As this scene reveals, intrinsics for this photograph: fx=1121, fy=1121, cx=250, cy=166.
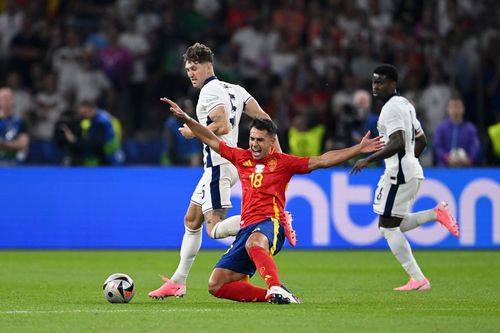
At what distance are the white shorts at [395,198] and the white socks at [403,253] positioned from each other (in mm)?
195

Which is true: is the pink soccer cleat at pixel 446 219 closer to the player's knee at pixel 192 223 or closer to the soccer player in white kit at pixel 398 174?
the soccer player in white kit at pixel 398 174

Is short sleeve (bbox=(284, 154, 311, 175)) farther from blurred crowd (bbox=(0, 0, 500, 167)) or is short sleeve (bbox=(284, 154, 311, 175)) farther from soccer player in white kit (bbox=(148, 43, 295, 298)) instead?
blurred crowd (bbox=(0, 0, 500, 167))

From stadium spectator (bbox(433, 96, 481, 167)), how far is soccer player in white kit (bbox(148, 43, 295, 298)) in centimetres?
758

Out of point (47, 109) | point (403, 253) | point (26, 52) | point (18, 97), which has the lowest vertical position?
point (403, 253)

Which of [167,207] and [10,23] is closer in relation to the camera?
[167,207]

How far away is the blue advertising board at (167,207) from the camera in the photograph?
16.7 m

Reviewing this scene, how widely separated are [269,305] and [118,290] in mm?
1298

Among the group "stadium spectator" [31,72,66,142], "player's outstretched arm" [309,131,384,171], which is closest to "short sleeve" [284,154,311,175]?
"player's outstretched arm" [309,131,384,171]

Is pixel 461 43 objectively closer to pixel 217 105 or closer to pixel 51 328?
pixel 217 105

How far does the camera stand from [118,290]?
9.39 meters

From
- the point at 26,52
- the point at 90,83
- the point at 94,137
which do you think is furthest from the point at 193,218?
the point at 26,52

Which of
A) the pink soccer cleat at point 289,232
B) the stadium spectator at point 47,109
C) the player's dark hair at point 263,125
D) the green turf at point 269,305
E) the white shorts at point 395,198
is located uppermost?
the stadium spectator at point 47,109

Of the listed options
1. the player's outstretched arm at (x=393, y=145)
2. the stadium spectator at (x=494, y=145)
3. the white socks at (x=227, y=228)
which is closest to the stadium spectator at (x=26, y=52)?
the stadium spectator at (x=494, y=145)

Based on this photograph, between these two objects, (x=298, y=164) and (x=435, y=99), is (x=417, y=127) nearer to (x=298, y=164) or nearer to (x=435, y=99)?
(x=298, y=164)
